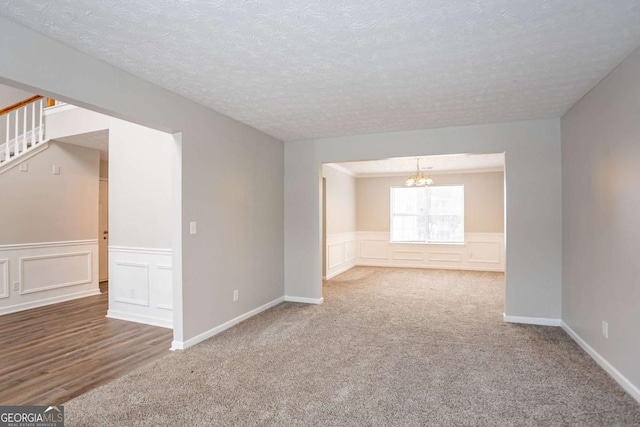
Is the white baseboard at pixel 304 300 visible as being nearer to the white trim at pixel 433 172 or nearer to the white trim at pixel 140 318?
the white trim at pixel 140 318

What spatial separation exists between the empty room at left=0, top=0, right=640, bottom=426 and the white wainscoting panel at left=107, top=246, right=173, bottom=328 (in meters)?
0.02

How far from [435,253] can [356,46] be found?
6942 mm

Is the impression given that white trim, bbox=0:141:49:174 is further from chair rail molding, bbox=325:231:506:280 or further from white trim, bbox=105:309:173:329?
chair rail molding, bbox=325:231:506:280

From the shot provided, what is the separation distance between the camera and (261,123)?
4312 millimetres

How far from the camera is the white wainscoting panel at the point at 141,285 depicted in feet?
13.9

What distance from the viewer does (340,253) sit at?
26.6 feet

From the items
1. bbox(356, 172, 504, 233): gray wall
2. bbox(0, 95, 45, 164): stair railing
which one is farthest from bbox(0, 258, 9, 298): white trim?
bbox(356, 172, 504, 233): gray wall

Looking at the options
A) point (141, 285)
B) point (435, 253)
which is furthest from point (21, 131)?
point (435, 253)

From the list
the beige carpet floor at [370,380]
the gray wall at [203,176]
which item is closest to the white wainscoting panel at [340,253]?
the gray wall at [203,176]

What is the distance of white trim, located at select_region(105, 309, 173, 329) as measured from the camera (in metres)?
4.22

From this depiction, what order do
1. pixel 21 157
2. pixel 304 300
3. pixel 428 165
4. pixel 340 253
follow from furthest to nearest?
pixel 340 253, pixel 428 165, pixel 304 300, pixel 21 157

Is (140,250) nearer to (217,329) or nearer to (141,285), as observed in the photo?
(141,285)

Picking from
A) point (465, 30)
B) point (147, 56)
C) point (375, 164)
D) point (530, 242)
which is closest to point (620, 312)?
point (530, 242)

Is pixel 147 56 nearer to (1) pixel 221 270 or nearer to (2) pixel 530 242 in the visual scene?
(1) pixel 221 270
